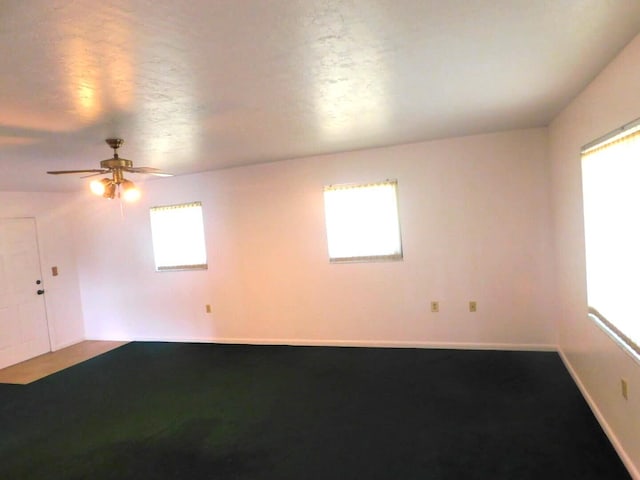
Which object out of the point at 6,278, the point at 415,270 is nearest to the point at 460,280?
the point at 415,270

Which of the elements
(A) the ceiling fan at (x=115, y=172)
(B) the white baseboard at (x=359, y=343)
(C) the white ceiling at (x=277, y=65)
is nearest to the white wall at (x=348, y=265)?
(B) the white baseboard at (x=359, y=343)

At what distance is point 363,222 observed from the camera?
4.66 meters

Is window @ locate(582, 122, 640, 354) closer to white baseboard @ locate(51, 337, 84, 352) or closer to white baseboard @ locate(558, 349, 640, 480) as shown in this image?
white baseboard @ locate(558, 349, 640, 480)

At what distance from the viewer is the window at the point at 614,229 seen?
2035 millimetres

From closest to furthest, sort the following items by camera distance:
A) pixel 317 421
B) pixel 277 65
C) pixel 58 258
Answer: pixel 277 65, pixel 317 421, pixel 58 258

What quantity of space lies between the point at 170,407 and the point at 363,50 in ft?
11.0

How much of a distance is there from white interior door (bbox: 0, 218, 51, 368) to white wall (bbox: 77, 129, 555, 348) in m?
0.70

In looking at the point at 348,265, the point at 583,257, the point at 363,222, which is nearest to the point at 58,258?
the point at 348,265

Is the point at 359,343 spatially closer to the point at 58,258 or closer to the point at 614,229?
the point at 614,229

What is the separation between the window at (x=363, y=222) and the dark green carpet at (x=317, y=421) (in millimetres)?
1162

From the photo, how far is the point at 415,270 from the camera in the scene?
177 inches

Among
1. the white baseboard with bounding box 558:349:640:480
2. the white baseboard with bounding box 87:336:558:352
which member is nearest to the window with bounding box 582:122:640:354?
the white baseboard with bounding box 558:349:640:480

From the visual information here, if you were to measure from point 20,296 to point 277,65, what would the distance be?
18.1 feet

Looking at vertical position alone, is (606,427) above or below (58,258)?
below
